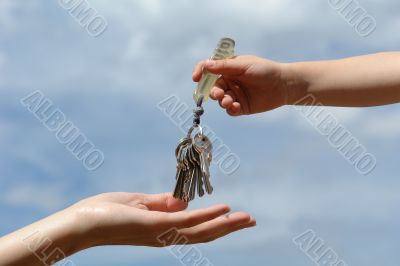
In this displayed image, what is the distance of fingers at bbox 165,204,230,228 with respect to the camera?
3.04 m

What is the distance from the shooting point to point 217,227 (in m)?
3.10

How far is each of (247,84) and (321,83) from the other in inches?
18.8

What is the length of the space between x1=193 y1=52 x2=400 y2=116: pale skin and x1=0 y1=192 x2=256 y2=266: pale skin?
690 mm

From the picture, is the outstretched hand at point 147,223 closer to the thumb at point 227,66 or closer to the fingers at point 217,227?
the fingers at point 217,227

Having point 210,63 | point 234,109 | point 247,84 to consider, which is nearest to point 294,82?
point 247,84

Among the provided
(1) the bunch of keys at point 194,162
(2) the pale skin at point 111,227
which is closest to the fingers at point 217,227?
(2) the pale skin at point 111,227

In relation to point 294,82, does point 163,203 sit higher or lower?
lower

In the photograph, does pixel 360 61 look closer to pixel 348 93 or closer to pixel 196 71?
pixel 348 93

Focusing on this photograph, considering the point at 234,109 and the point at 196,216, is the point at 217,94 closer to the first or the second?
the point at 234,109

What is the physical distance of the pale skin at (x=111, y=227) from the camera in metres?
3.08

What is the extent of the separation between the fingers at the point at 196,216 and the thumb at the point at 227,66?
759 mm

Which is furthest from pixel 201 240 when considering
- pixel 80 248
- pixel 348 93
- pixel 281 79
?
pixel 348 93

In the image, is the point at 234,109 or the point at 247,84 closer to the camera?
the point at 234,109

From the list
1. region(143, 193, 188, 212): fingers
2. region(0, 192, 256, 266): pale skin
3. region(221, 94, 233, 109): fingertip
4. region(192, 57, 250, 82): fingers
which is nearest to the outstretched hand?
region(0, 192, 256, 266): pale skin
